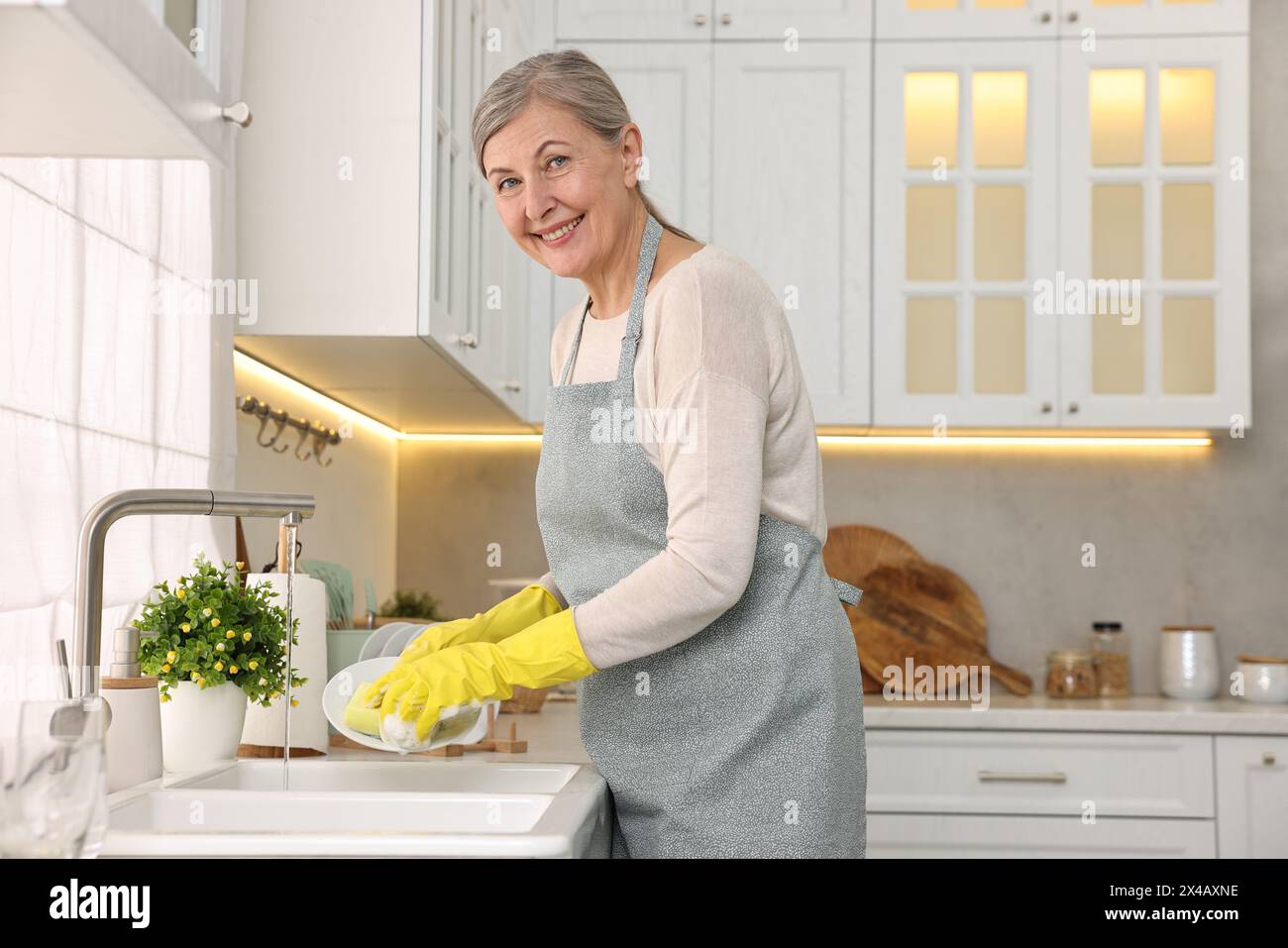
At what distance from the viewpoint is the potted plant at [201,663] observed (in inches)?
49.3

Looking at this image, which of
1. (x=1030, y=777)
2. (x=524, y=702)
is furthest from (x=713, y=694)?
(x=1030, y=777)

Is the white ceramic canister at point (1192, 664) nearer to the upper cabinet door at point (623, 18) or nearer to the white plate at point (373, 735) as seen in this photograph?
the upper cabinet door at point (623, 18)

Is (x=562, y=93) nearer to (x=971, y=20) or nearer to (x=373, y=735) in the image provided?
(x=373, y=735)

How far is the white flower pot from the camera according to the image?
1.26 m

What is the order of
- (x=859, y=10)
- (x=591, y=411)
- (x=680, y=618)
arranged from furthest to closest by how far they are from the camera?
(x=859, y=10) < (x=591, y=411) < (x=680, y=618)

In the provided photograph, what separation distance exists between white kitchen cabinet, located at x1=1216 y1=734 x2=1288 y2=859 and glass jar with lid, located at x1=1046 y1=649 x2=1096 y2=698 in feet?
1.21

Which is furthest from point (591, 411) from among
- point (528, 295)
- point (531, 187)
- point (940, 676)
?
point (940, 676)

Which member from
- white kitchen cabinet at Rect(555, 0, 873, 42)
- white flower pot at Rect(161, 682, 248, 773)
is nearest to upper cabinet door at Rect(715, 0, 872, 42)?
white kitchen cabinet at Rect(555, 0, 873, 42)

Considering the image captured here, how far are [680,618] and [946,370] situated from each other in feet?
6.30

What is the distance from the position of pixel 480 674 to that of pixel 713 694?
22cm

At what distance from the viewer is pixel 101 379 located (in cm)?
Answer: 139

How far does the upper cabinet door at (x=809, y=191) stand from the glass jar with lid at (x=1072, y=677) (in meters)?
0.73
